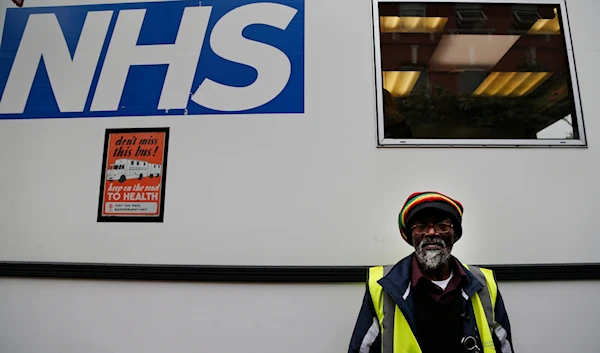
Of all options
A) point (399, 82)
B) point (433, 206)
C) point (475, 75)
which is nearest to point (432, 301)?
point (433, 206)

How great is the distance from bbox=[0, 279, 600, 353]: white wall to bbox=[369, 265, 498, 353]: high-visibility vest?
402mm

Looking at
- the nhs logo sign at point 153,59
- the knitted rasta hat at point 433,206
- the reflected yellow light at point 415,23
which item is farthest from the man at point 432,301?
the reflected yellow light at point 415,23

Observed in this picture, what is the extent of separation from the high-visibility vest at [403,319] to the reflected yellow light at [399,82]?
1049 millimetres

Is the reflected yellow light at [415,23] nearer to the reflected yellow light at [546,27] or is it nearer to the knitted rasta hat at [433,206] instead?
the reflected yellow light at [546,27]

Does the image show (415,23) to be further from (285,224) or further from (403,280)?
(403,280)

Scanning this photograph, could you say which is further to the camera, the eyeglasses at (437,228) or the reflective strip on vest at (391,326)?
the eyeglasses at (437,228)

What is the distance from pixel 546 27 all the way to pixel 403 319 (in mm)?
1894

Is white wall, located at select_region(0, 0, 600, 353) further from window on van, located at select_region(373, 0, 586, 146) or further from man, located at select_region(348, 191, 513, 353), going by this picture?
man, located at select_region(348, 191, 513, 353)

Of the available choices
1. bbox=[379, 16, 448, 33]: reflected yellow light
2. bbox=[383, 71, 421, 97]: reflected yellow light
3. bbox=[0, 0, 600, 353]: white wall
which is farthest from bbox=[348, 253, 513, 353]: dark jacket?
bbox=[379, 16, 448, 33]: reflected yellow light

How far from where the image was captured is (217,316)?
1.90m

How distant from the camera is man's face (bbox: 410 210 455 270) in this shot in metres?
1.46

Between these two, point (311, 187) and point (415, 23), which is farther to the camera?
point (415, 23)

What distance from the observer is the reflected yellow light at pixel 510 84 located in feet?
6.95

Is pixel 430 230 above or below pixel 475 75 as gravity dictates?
below
